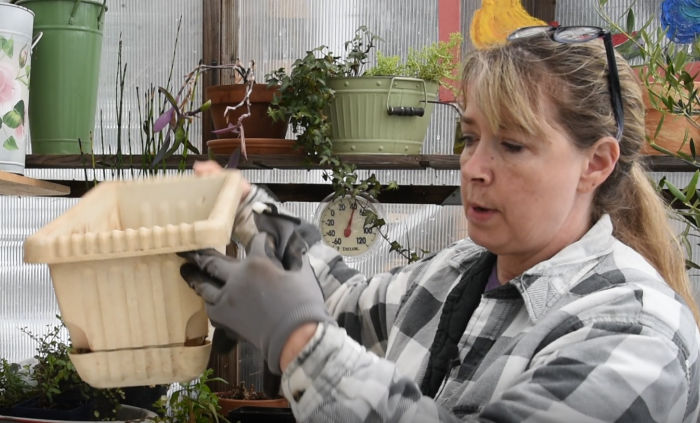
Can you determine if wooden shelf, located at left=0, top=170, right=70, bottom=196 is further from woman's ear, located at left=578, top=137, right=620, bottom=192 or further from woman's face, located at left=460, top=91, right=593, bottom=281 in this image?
woman's ear, located at left=578, top=137, right=620, bottom=192

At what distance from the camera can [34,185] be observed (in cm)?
229

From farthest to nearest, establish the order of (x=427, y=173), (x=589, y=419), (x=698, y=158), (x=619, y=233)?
(x=427, y=173)
(x=698, y=158)
(x=619, y=233)
(x=589, y=419)

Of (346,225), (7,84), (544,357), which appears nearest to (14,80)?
(7,84)

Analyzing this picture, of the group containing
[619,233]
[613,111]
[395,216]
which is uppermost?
[613,111]

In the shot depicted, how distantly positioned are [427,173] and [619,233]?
1330mm

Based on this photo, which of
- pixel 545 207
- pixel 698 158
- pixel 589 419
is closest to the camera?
pixel 589 419

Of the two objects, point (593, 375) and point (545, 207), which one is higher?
point (545, 207)

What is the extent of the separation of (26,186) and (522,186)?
155 centimetres

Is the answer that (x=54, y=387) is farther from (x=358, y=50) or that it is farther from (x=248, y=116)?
(x=358, y=50)

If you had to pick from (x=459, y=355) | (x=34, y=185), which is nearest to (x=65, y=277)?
(x=459, y=355)

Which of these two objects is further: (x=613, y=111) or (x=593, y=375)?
(x=613, y=111)

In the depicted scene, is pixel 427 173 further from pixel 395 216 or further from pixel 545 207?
pixel 545 207

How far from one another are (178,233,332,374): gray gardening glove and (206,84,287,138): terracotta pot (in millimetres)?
1398

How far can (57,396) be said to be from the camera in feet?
7.39
